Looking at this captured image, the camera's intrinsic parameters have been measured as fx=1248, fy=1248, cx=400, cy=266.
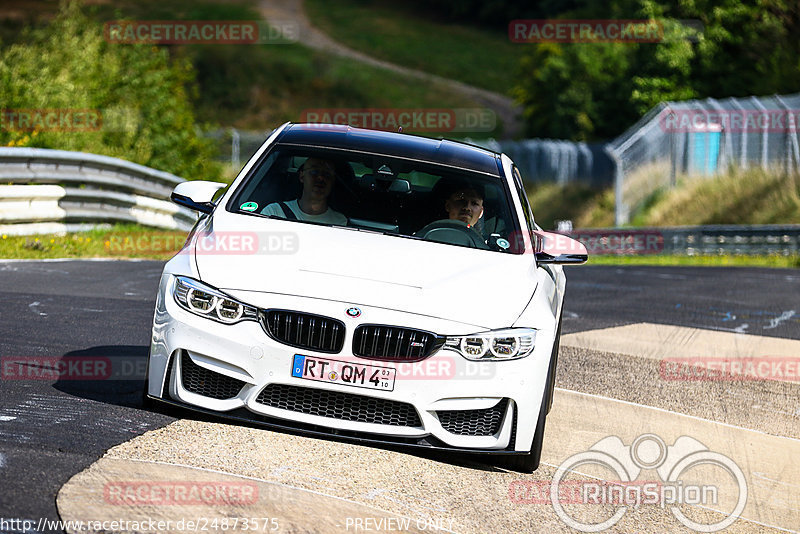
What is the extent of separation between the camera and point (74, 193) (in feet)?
52.1

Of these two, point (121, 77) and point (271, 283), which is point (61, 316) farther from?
point (121, 77)

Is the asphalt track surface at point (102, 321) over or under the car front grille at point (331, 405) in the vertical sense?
under

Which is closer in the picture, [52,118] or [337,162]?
[337,162]

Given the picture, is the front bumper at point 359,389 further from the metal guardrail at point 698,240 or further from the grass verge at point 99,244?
the metal guardrail at point 698,240

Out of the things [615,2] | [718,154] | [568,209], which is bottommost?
[568,209]

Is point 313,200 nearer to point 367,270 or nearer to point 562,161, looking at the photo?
point 367,270

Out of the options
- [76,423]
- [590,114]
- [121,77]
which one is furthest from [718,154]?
[76,423]

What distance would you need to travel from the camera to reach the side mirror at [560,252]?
22.5 feet

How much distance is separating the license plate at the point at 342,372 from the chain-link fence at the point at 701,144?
91.6 feet

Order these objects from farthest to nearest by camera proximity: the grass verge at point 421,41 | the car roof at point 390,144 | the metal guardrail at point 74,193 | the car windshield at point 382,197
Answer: the grass verge at point 421,41 < the metal guardrail at point 74,193 < the car roof at point 390,144 < the car windshield at point 382,197

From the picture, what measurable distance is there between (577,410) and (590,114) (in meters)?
54.7

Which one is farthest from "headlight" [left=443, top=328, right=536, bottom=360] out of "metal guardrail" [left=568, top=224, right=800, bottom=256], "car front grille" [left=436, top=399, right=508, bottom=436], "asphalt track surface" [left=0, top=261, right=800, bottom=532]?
"metal guardrail" [left=568, top=224, right=800, bottom=256]

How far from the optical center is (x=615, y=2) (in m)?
62.5

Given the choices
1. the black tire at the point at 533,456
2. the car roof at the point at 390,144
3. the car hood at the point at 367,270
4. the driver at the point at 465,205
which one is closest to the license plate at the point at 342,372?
the car hood at the point at 367,270
